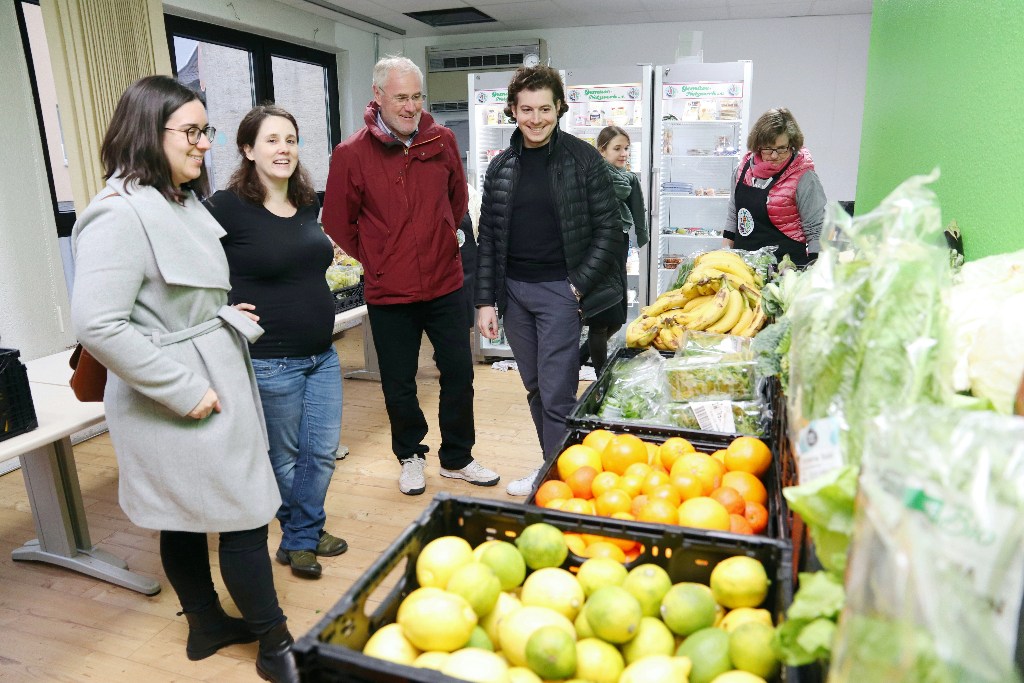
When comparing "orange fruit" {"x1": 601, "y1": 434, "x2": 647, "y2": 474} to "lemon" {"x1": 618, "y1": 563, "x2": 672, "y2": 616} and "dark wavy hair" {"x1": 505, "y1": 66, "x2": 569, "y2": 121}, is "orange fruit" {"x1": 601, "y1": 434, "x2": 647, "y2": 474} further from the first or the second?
"dark wavy hair" {"x1": 505, "y1": 66, "x2": 569, "y2": 121}

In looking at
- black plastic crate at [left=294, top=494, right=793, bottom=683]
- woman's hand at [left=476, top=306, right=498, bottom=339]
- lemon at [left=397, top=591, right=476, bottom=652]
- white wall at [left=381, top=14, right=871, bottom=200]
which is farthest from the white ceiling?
lemon at [left=397, top=591, right=476, bottom=652]

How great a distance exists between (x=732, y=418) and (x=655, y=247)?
400 cm

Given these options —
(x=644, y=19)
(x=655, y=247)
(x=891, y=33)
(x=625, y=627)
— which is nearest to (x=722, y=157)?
(x=655, y=247)

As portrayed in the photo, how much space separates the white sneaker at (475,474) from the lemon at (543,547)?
2374mm

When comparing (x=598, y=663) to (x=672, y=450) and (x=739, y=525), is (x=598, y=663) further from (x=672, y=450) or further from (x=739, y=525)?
(x=672, y=450)

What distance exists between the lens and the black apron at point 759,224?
12.4 ft

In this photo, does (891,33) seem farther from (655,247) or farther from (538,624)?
(655,247)

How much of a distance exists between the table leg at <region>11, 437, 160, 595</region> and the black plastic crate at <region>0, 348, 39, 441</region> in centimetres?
41

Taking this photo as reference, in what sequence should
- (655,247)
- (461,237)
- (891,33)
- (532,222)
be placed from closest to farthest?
(891,33), (532,222), (461,237), (655,247)

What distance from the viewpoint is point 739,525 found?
118cm

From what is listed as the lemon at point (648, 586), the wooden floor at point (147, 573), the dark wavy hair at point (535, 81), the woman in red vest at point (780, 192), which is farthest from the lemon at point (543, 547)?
the woman in red vest at point (780, 192)

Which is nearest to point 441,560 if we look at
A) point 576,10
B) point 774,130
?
point 774,130

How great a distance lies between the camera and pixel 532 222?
9.12 ft

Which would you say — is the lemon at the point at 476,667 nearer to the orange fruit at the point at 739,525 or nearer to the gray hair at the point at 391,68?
the orange fruit at the point at 739,525
